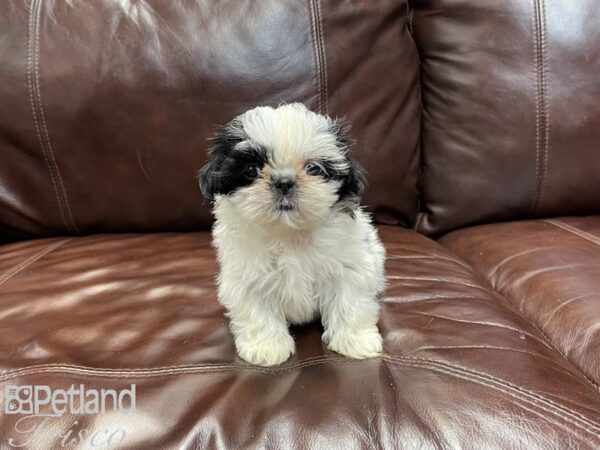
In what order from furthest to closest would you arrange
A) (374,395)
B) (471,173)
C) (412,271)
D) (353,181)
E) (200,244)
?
(471,173)
(200,244)
(412,271)
(353,181)
(374,395)

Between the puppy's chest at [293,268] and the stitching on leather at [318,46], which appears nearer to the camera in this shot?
the puppy's chest at [293,268]

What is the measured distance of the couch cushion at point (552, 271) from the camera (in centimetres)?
118

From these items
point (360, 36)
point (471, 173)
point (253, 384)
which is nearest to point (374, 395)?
point (253, 384)

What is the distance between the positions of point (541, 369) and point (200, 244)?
1.03 metres

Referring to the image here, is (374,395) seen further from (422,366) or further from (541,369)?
(541,369)

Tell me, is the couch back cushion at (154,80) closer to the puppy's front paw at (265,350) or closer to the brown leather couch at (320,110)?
the brown leather couch at (320,110)

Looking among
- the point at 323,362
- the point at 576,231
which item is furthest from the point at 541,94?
the point at 323,362

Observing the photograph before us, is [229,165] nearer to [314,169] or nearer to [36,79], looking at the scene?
[314,169]

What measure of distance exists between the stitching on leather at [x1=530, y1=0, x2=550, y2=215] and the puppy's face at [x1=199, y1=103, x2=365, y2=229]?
95 cm

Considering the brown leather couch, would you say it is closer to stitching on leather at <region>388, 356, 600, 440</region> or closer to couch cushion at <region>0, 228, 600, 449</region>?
couch cushion at <region>0, 228, 600, 449</region>

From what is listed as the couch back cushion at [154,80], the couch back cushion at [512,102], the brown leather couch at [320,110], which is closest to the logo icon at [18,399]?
the brown leather couch at [320,110]

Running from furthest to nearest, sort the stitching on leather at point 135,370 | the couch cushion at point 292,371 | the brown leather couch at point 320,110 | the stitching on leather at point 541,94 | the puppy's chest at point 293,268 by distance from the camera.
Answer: the stitching on leather at point 541,94 → the brown leather couch at point 320,110 → the puppy's chest at point 293,268 → the stitching on leather at point 135,370 → the couch cushion at point 292,371

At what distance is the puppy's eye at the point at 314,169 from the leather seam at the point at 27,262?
92 cm

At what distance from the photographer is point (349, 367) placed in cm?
106
